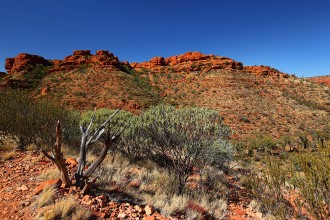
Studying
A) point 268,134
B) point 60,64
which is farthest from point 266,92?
point 60,64

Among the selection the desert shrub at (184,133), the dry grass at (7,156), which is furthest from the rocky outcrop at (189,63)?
the dry grass at (7,156)

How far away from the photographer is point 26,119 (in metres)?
8.61

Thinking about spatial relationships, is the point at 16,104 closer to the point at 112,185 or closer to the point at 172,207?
the point at 112,185

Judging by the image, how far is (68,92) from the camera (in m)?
31.8

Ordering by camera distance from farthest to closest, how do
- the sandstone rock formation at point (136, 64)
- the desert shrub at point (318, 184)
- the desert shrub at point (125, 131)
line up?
the sandstone rock formation at point (136, 64) < the desert shrub at point (125, 131) < the desert shrub at point (318, 184)

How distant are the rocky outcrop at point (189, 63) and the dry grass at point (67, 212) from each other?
145ft

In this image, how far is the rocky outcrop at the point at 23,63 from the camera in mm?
40281

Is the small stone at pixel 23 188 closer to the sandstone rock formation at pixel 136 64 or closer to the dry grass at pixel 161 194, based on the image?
the dry grass at pixel 161 194

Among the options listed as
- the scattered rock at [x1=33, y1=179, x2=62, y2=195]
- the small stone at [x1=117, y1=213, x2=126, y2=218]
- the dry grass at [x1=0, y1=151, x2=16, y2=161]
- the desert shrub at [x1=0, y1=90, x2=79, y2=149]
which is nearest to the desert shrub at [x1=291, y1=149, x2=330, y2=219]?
the small stone at [x1=117, y1=213, x2=126, y2=218]

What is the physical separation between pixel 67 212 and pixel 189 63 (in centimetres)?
4842

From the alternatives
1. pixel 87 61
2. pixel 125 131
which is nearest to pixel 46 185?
pixel 125 131

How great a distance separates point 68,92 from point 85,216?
31337mm

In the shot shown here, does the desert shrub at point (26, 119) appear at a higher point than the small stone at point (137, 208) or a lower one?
higher

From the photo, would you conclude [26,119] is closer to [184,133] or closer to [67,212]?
[67,212]
